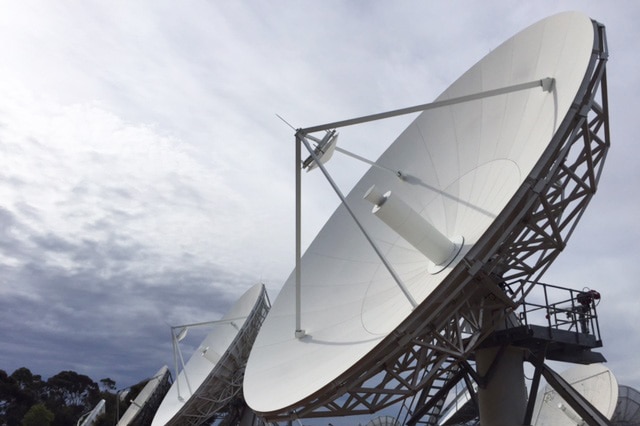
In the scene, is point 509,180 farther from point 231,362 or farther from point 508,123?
point 231,362

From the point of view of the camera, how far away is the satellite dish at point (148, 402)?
39281mm

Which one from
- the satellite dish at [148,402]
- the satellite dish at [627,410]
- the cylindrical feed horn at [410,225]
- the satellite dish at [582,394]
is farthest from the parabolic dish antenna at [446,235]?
the satellite dish at [148,402]

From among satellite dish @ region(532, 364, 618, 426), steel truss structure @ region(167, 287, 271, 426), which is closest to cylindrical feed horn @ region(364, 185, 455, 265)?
steel truss structure @ region(167, 287, 271, 426)

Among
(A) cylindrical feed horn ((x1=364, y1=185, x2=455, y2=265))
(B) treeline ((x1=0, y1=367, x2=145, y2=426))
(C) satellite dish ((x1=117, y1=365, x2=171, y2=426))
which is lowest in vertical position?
(A) cylindrical feed horn ((x1=364, y1=185, x2=455, y2=265))

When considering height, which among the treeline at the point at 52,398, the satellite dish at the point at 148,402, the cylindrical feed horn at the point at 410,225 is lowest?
the cylindrical feed horn at the point at 410,225

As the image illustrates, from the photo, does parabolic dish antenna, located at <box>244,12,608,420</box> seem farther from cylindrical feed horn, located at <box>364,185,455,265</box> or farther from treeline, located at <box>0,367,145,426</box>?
treeline, located at <box>0,367,145,426</box>

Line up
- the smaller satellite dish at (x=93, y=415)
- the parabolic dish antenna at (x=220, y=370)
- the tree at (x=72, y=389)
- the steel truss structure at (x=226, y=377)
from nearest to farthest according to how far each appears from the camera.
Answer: the steel truss structure at (x=226, y=377) < the parabolic dish antenna at (x=220, y=370) < the smaller satellite dish at (x=93, y=415) < the tree at (x=72, y=389)

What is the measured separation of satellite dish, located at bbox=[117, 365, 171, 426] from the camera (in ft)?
129

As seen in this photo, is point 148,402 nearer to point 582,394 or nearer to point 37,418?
point 37,418

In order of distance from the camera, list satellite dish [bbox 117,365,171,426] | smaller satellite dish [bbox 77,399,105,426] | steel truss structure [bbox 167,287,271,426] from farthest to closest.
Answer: satellite dish [bbox 117,365,171,426] → smaller satellite dish [bbox 77,399,105,426] → steel truss structure [bbox 167,287,271,426]

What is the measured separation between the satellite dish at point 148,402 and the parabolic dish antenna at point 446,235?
2486 cm

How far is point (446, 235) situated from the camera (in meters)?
15.3

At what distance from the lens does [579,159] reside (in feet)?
42.6

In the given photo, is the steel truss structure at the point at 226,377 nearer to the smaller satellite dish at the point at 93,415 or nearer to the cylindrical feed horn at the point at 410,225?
the smaller satellite dish at the point at 93,415
